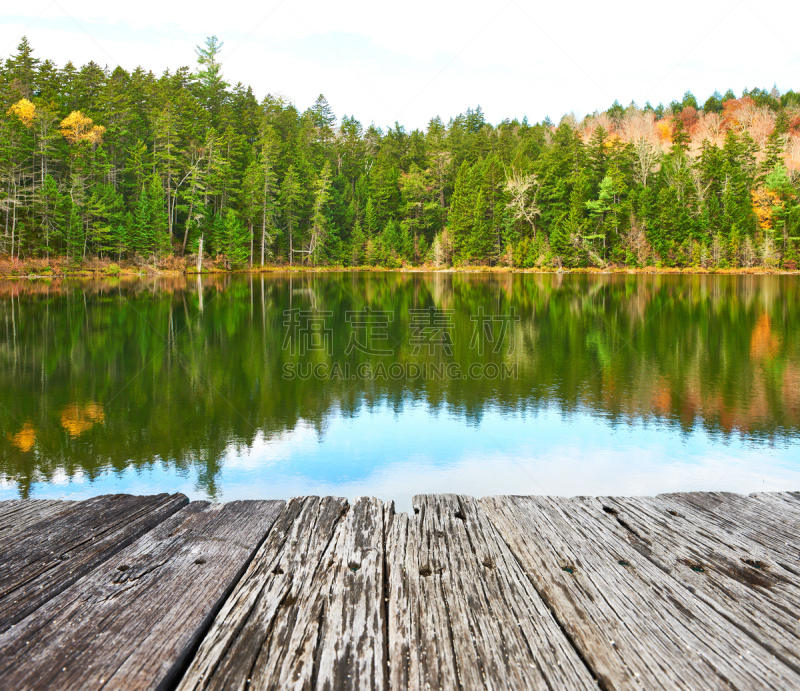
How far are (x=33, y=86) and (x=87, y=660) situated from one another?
63766mm

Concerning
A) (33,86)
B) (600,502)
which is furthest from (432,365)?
(33,86)

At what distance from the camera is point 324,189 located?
2256 inches

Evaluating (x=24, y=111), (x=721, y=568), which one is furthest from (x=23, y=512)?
(x=24, y=111)

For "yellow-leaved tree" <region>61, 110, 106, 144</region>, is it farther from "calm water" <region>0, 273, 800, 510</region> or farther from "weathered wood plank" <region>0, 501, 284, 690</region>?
"weathered wood plank" <region>0, 501, 284, 690</region>

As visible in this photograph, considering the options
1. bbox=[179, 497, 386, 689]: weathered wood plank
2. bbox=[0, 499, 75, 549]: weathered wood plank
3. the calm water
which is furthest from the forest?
bbox=[179, 497, 386, 689]: weathered wood plank

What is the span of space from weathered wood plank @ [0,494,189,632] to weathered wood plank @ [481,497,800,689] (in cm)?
179

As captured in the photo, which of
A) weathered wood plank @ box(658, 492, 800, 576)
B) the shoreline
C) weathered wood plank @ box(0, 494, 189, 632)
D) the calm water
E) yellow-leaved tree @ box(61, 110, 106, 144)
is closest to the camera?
weathered wood plank @ box(0, 494, 189, 632)

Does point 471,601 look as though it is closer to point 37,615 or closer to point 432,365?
point 37,615

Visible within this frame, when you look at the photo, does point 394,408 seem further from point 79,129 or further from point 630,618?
point 79,129

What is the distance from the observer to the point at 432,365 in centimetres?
1142

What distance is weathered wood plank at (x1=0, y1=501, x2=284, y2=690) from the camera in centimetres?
158

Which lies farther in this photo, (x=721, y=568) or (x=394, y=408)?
(x=394, y=408)

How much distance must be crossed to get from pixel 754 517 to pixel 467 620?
1.96 m

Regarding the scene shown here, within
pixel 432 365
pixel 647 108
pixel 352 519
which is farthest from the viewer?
pixel 647 108
